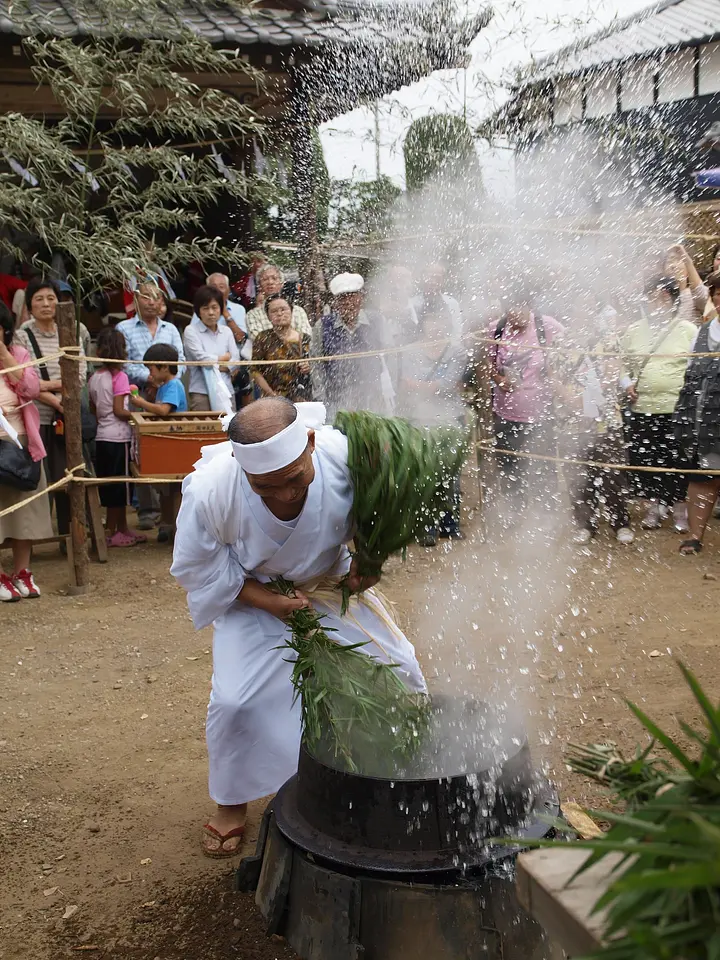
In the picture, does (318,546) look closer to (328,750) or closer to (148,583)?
(328,750)

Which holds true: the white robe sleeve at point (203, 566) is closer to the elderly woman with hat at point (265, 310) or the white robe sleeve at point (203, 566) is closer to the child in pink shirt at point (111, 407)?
the child in pink shirt at point (111, 407)

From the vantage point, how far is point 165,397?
766 centimetres

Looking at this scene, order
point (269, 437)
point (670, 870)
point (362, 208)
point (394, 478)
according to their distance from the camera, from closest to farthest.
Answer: point (670, 870)
point (269, 437)
point (394, 478)
point (362, 208)

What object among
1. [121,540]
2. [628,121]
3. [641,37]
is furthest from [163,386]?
[641,37]

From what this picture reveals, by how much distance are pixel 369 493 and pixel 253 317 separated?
19.4ft

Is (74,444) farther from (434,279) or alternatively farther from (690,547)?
(690,547)

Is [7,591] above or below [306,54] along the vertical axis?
below

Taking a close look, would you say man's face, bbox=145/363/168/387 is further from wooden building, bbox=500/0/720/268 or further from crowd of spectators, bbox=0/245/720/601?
wooden building, bbox=500/0/720/268

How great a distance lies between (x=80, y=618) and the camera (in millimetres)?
6195

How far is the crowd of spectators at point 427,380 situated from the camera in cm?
678

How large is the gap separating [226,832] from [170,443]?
13.7 feet

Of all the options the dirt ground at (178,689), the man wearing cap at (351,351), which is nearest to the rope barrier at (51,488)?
the dirt ground at (178,689)

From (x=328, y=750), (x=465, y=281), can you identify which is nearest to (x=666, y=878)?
(x=328, y=750)

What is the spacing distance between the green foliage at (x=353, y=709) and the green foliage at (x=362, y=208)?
8372 mm
